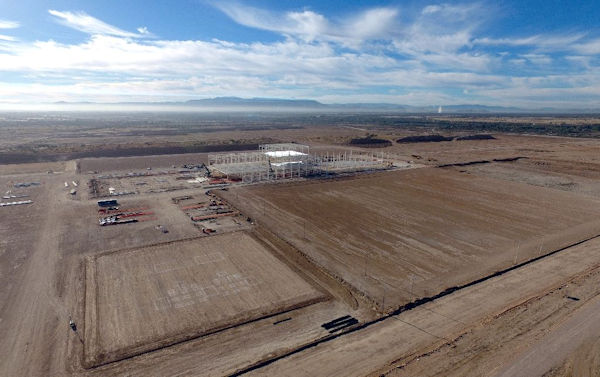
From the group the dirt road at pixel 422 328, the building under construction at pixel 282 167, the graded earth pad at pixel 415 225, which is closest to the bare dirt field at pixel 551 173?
the graded earth pad at pixel 415 225

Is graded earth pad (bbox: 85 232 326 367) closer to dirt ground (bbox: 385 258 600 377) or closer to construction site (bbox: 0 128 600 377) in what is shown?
construction site (bbox: 0 128 600 377)

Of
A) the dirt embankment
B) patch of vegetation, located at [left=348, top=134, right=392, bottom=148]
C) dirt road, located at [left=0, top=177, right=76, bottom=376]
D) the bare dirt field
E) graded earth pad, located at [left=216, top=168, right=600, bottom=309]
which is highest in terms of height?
patch of vegetation, located at [left=348, top=134, right=392, bottom=148]

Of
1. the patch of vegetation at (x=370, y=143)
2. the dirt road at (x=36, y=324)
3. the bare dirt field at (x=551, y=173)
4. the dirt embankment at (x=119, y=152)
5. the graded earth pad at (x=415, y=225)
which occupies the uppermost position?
the patch of vegetation at (x=370, y=143)

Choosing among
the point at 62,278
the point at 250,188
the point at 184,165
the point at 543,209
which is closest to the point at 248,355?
the point at 62,278

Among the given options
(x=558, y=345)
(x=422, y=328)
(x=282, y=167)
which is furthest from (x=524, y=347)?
(x=282, y=167)

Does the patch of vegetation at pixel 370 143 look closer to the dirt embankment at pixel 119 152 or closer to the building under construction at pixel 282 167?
the dirt embankment at pixel 119 152

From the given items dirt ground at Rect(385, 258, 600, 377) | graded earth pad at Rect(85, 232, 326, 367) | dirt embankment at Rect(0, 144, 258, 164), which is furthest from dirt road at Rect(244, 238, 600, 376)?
dirt embankment at Rect(0, 144, 258, 164)
